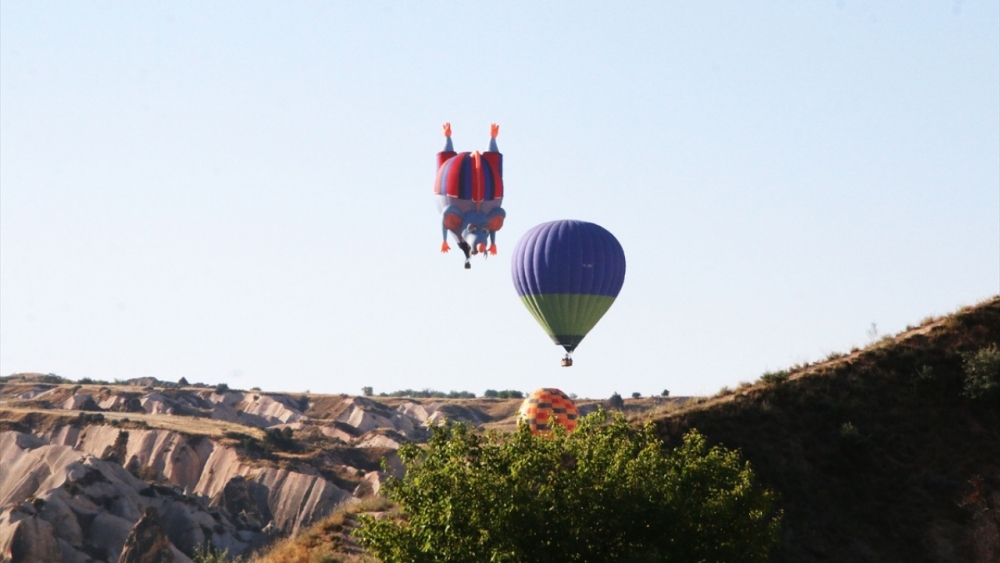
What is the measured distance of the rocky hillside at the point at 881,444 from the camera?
3703 centimetres

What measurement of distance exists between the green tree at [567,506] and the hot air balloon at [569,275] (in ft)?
106

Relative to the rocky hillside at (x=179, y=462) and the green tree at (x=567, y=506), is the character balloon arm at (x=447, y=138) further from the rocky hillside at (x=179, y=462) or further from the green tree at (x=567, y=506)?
the green tree at (x=567, y=506)

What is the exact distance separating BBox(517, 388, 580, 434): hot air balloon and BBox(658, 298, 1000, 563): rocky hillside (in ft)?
21.9

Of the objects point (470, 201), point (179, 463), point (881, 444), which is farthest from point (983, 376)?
point (179, 463)

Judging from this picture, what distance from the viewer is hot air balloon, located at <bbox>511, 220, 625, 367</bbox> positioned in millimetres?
58062

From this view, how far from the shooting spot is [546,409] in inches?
1918

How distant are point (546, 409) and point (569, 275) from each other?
10.5 m

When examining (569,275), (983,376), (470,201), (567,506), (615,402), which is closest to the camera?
(567,506)

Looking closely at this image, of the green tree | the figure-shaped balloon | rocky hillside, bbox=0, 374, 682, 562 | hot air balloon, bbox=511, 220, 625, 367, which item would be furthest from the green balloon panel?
the green tree

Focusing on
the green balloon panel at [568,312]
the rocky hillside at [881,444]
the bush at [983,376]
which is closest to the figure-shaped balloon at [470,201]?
the green balloon panel at [568,312]

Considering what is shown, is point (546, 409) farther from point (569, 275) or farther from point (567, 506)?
point (567, 506)

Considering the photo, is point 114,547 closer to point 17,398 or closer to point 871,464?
point 871,464

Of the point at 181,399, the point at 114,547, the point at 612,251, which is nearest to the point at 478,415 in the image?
the point at 181,399

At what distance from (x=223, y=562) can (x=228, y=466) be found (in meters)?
44.8
